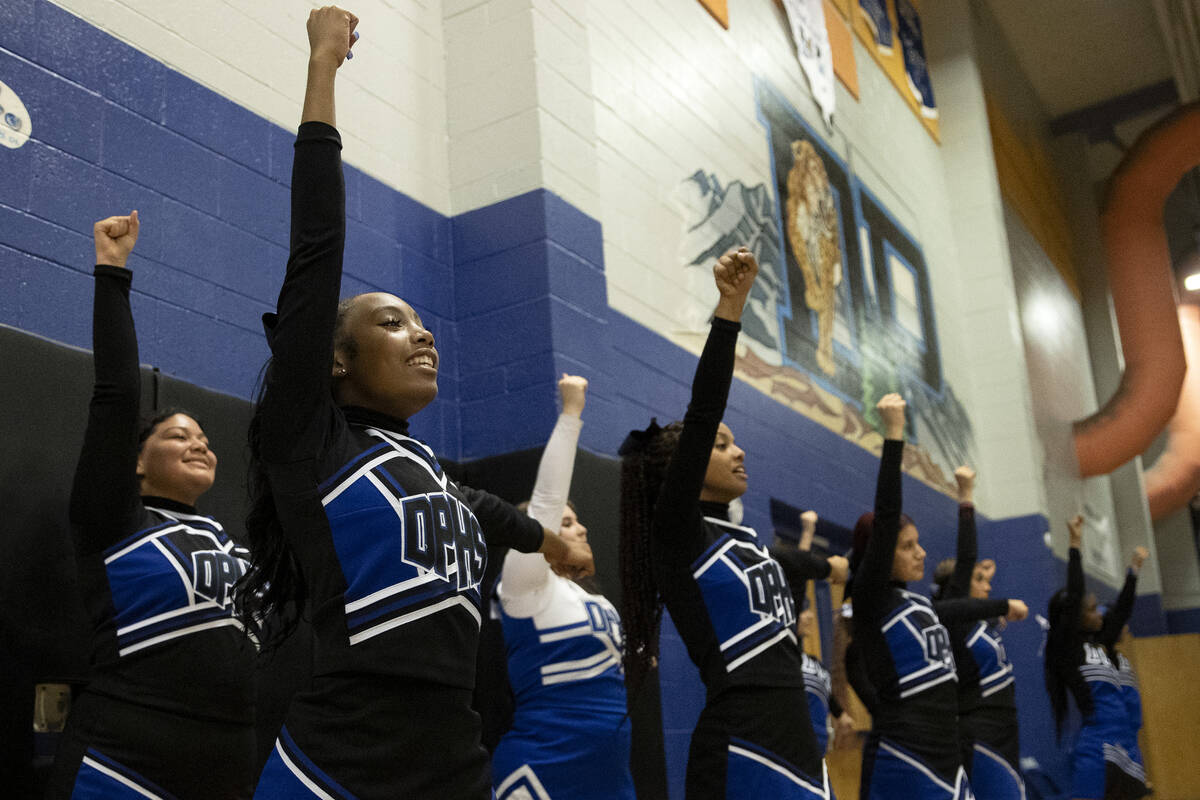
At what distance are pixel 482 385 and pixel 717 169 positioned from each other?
7.69 ft

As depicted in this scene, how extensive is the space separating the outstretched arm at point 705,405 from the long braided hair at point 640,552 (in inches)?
12.3

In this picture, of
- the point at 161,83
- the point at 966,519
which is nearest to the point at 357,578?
the point at 161,83

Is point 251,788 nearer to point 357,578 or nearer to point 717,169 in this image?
point 357,578

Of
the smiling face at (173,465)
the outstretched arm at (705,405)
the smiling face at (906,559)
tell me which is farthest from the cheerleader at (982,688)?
the smiling face at (173,465)

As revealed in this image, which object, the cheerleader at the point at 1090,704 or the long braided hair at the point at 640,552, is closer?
the long braided hair at the point at 640,552

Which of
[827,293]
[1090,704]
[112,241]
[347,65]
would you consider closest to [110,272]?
[112,241]

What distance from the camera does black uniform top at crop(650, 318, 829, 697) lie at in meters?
2.83

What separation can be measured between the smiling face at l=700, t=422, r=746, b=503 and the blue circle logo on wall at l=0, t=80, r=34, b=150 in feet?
6.51

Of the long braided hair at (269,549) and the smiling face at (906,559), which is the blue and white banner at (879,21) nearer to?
the smiling face at (906,559)


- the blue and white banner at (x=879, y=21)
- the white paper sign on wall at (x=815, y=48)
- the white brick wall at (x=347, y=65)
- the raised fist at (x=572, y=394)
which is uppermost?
the blue and white banner at (x=879, y=21)

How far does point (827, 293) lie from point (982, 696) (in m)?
2.75

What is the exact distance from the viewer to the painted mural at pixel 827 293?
20.2ft

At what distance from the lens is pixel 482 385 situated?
4.40 m

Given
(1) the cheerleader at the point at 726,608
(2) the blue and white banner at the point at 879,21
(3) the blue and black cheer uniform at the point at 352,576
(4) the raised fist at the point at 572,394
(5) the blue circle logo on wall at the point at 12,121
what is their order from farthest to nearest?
(2) the blue and white banner at the point at 879,21, (4) the raised fist at the point at 572,394, (5) the blue circle logo on wall at the point at 12,121, (1) the cheerleader at the point at 726,608, (3) the blue and black cheer uniform at the point at 352,576
